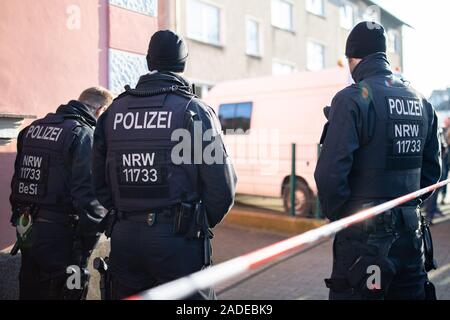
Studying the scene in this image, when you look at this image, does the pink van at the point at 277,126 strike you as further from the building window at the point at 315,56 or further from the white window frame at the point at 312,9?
the white window frame at the point at 312,9

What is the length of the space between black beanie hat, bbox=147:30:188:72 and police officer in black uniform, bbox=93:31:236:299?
10 centimetres

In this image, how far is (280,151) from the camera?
802cm

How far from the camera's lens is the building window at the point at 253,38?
56.2 feet

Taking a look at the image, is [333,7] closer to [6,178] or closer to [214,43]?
[214,43]

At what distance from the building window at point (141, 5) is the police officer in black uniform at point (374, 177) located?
254 centimetres

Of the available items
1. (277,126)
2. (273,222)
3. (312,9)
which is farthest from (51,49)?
(312,9)

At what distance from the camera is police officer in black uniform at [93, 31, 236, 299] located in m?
2.34

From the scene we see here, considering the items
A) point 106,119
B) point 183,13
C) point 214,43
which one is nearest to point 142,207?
point 106,119

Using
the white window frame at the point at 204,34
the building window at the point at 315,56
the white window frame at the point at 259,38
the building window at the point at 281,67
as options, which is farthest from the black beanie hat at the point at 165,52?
the building window at the point at 315,56

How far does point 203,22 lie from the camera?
15172 mm

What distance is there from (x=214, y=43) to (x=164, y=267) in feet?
45.8

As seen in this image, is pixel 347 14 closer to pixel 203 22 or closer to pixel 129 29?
pixel 203 22

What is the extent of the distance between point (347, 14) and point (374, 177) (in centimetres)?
2204

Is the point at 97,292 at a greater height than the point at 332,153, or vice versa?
the point at 332,153
